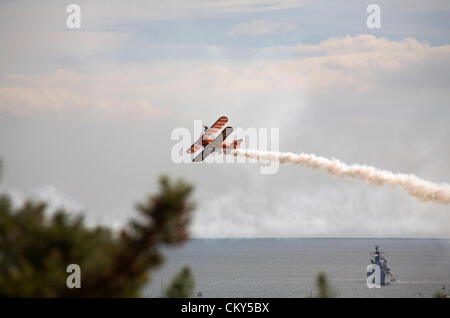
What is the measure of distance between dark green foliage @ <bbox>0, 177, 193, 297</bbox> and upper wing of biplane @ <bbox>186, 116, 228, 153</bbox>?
28.9 meters

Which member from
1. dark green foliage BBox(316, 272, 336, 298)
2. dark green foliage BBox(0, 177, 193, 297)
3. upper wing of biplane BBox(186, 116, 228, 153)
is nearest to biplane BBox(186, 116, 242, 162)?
upper wing of biplane BBox(186, 116, 228, 153)

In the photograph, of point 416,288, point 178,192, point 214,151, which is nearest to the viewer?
point 178,192

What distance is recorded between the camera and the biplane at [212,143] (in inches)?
1526

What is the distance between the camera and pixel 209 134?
39.6 m

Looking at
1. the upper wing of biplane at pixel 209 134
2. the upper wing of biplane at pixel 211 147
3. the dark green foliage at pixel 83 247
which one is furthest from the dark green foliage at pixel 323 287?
the upper wing of biplane at pixel 209 134

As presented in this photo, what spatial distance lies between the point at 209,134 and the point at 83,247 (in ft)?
97.4

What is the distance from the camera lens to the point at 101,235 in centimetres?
1046

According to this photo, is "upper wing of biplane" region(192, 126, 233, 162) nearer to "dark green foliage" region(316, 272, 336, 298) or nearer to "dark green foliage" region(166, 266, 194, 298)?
"dark green foliage" region(316, 272, 336, 298)

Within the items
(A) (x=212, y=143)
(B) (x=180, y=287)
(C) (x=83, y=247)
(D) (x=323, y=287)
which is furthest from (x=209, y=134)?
(C) (x=83, y=247)

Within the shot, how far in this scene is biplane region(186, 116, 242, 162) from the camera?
38750mm
